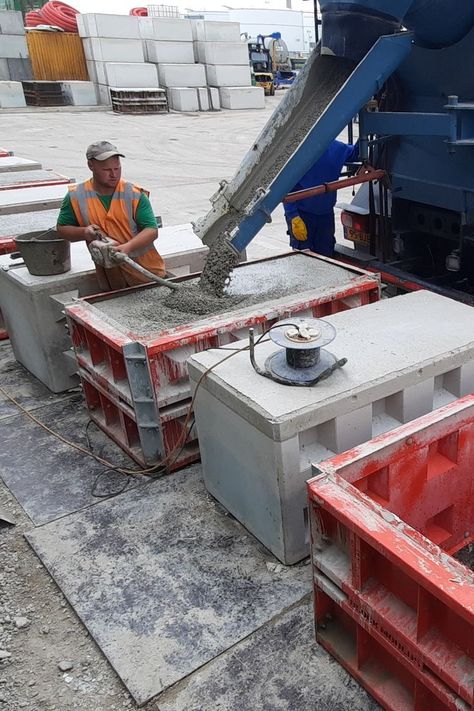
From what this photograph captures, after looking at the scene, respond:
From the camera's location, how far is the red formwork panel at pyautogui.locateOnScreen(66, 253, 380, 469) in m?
3.27

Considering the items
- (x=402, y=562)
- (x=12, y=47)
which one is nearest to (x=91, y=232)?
(x=402, y=562)

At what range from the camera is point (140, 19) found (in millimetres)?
24875

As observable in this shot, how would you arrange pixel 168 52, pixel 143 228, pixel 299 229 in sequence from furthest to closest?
pixel 168 52
pixel 299 229
pixel 143 228

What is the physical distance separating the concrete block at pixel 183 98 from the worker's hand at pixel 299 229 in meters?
21.9

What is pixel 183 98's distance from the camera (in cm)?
2523

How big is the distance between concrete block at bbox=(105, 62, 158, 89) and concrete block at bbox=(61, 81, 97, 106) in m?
0.99

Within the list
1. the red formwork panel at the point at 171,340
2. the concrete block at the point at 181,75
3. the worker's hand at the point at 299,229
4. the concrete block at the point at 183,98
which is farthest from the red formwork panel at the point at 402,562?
the concrete block at the point at 181,75

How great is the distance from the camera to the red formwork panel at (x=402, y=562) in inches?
68.7

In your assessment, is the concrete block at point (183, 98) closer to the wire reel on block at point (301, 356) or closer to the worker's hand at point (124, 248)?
the worker's hand at point (124, 248)

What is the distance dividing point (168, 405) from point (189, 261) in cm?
161

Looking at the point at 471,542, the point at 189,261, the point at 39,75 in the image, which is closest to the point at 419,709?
the point at 471,542

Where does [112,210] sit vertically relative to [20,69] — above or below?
below

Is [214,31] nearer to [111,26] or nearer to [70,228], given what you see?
[111,26]

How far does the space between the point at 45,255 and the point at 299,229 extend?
2.34 metres
